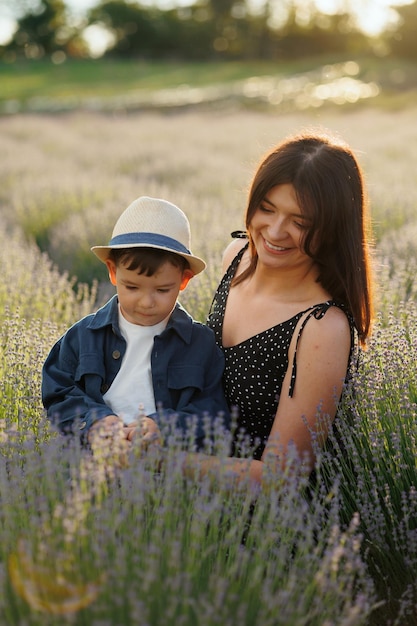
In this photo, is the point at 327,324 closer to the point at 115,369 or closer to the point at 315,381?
the point at 315,381

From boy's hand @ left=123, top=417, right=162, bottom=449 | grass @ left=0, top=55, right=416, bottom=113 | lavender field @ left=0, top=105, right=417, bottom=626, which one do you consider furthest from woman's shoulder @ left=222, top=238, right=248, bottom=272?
grass @ left=0, top=55, right=416, bottom=113

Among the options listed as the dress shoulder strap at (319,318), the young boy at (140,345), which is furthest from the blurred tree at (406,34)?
the young boy at (140,345)

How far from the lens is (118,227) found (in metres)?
2.74

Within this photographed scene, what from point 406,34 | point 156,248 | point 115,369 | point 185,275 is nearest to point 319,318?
point 185,275

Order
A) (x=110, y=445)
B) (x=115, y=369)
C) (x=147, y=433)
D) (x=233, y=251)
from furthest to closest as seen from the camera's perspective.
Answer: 1. (x=233, y=251)
2. (x=115, y=369)
3. (x=147, y=433)
4. (x=110, y=445)

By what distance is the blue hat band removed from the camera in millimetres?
2592

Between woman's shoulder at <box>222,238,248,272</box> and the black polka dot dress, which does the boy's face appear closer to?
the black polka dot dress

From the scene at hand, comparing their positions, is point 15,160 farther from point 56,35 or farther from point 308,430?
point 56,35

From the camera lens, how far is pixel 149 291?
8.54ft

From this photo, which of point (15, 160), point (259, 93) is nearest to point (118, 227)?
point (15, 160)

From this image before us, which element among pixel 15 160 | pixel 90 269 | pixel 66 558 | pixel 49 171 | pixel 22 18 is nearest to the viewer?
pixel 66 558

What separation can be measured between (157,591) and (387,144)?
1073 cm

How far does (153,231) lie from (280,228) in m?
0.45

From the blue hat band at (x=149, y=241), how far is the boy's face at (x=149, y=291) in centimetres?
6
